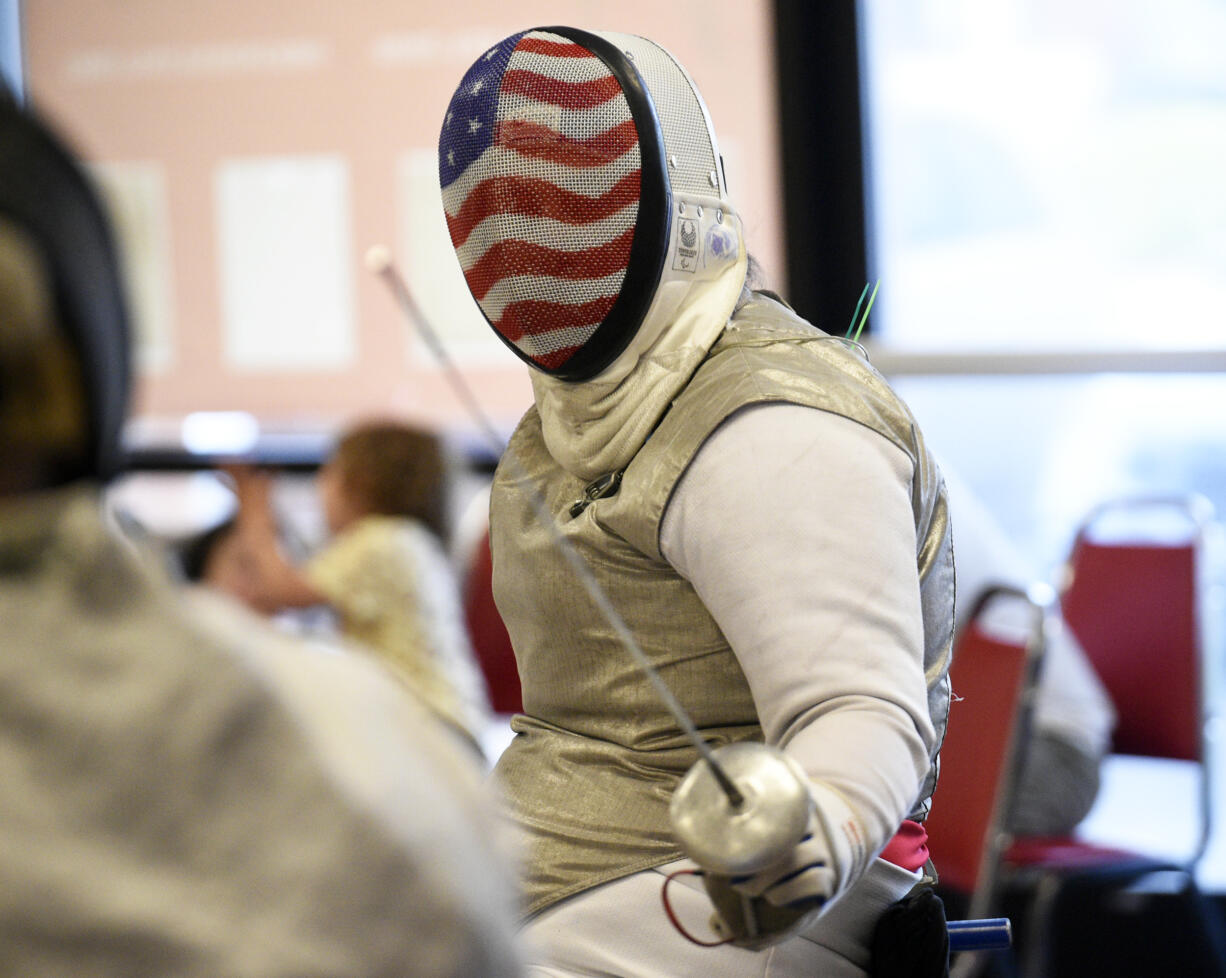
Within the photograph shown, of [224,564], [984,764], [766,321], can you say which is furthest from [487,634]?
[766,321]

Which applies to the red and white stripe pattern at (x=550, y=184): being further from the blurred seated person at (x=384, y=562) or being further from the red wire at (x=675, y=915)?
the blurred seated person at (x=384, y=562)

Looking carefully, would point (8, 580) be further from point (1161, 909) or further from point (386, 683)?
point (1161, 909)

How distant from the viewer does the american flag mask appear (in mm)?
1209

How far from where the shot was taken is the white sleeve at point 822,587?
1.01 m

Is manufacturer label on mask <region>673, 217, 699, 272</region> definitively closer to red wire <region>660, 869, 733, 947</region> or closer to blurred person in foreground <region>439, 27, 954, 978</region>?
blurred person in foreground <region>439, 27, 954, 978</region>

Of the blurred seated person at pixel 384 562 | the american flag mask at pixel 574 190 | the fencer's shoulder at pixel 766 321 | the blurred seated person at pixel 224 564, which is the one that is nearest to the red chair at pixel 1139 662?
the blurred seated person at pixel 384 562

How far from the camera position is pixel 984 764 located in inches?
88.5

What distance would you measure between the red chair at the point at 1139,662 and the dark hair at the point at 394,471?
4.32 ft

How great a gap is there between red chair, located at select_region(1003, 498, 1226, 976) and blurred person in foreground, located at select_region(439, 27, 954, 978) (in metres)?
1.28

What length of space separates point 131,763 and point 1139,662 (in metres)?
2.35

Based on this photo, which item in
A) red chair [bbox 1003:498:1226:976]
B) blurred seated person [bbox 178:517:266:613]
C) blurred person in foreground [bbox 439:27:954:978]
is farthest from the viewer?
blurred seated person [bbox 178:517:266:613]

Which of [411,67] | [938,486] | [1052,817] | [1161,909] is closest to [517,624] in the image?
[938,486]

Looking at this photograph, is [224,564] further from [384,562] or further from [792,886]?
[792,886]

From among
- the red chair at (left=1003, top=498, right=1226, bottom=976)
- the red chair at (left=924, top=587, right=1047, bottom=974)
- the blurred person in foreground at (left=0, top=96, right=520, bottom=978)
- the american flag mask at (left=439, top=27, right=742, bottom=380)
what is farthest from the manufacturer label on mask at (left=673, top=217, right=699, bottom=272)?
the red chair at (left=1003, top=498, right=1226, bottom=976)
